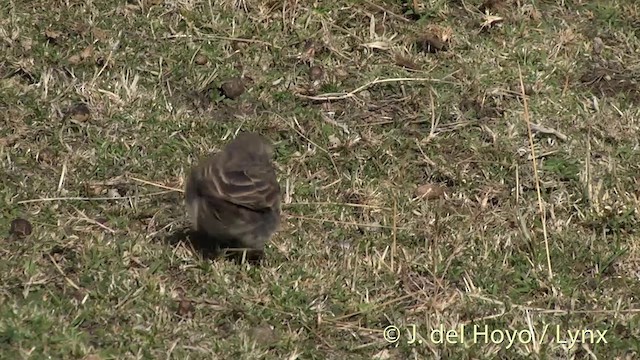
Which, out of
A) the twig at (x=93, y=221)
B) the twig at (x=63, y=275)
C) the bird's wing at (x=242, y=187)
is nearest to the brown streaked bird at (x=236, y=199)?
the bird's wing at (x=242, y=187)

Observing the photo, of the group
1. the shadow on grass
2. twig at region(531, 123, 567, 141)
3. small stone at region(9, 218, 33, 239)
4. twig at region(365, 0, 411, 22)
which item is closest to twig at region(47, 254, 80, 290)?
small stone at region(9, 218, 33, 239)

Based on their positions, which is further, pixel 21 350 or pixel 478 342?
pixel 478 342

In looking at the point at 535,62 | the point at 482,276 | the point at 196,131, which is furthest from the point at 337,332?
the point at 535,62

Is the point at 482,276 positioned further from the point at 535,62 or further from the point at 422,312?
the point at 535,62

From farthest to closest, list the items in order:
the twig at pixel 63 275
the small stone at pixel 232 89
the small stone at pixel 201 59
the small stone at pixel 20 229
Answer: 1. the small stone at pixel 201 59
2. the small stone at pixel 232 89
3. the small stone at pixel 20 229
4. the twig at pixel 63 275

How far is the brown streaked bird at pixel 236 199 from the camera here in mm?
5539

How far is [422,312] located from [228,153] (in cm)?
124

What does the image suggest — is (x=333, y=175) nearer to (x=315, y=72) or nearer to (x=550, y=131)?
(x=315, y=72)

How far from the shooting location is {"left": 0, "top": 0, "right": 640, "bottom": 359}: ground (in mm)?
5605

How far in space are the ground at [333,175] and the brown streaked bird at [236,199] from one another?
0.80ft

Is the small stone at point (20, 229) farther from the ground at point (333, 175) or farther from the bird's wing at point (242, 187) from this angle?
the bird's wing at point (242, 187)

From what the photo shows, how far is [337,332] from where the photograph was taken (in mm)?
5621

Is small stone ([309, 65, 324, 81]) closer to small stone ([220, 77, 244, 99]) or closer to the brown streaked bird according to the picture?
small stone ([220, 77, 244, 99])

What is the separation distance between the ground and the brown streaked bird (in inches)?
9.6
